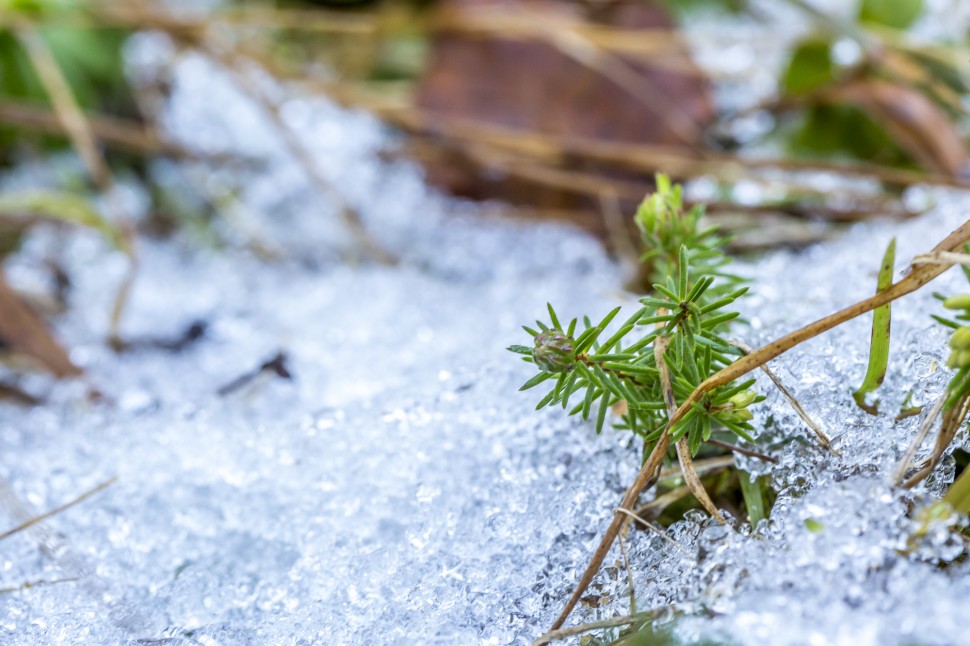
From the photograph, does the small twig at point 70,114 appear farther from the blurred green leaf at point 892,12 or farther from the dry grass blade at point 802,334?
the blurred green leaf at point 892,12

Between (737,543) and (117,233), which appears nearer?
(737,543)

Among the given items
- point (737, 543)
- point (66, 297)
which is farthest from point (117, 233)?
point (737, 543)

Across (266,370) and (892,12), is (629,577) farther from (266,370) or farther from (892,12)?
(892,12)

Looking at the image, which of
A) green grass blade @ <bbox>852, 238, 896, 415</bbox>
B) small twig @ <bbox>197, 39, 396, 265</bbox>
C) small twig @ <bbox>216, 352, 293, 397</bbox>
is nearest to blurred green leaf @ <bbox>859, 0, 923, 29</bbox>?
small twig @ <bbox>197, 39, 396, 265</bbox>

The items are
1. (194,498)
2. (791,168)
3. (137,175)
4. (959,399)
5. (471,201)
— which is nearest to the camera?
(959,399)

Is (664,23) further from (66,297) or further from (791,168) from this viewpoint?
(66,297)

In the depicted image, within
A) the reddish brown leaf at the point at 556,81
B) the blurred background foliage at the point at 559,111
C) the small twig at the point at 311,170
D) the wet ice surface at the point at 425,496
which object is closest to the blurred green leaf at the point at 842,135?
the blurred background foliage at the point at 559,111
